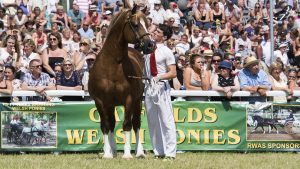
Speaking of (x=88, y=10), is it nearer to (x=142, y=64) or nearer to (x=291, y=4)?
(x=291, y=4)

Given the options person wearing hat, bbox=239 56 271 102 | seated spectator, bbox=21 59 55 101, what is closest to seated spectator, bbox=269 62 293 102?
person wearing hat, bbox=239 56 271 102

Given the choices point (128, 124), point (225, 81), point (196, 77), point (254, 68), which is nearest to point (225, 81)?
point (225, 81)

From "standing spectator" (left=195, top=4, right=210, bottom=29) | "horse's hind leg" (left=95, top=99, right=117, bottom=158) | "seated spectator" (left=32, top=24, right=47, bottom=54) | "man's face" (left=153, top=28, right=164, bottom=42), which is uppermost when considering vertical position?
"standing spectator" (left=195, top=4, right=210, bottom=29)

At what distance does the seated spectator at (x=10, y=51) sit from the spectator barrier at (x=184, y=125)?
327cm

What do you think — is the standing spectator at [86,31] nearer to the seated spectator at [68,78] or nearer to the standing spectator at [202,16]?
the standing spectator at [202,16]

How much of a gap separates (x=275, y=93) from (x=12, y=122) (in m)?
5.09

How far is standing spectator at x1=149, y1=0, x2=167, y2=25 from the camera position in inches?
1019

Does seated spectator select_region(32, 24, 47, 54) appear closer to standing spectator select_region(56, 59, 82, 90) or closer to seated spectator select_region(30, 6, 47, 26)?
seated spectator select_region(30, 6, 47, 26)

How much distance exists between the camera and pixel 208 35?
24.9 meters

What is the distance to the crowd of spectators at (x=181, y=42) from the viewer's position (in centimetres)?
1697

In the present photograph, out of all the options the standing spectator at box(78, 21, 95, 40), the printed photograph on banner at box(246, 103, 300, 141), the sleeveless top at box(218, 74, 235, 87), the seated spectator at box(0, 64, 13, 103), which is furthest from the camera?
the standing spectator at box(78, 21, 95, 40)

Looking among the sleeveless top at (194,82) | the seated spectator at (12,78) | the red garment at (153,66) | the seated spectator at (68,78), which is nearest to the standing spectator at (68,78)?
the seated spectator at (68,78)

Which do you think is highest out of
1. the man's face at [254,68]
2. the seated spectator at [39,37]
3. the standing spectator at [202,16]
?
the standing spectator at [202,16]

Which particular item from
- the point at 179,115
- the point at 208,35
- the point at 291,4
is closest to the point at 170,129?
the point at 179,115
